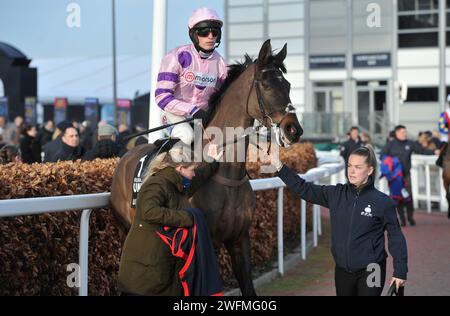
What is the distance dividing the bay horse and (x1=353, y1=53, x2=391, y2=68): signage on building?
86.0 ft

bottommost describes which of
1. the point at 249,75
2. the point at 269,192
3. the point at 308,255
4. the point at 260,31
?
the point at 308,255

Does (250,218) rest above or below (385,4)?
below

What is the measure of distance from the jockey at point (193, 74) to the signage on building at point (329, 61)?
26.6m

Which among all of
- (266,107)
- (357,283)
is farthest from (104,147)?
(357,283)

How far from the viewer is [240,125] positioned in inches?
195

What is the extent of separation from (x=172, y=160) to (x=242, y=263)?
976mm

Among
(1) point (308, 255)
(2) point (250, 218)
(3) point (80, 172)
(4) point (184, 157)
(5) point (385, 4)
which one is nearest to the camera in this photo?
(4) point (184, 157)

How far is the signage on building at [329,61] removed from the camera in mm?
31281

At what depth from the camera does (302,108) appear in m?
32.0

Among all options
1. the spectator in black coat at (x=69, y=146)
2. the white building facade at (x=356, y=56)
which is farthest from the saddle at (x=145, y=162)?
the white building facade at (x=356, y=56)

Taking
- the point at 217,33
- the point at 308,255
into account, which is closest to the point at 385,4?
the point at 308,255

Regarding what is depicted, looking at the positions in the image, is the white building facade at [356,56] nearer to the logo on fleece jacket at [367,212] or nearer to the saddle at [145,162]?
the saddle at [145,162]
